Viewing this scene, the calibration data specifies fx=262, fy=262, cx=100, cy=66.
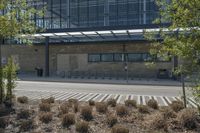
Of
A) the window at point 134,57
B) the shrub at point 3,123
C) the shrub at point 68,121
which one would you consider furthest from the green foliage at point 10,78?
the window at point 134,57

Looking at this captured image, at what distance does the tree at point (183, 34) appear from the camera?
5797mm

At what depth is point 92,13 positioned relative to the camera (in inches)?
1748

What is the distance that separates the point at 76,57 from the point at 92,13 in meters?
12.1

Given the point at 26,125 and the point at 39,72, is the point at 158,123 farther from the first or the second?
the point at 39,72

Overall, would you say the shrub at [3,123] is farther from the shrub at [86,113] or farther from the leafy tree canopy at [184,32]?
the leafy tree canopy at [184,32]

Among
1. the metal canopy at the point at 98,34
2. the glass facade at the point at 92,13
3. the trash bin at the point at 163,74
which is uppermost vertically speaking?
the glass facade at the point at 92,13

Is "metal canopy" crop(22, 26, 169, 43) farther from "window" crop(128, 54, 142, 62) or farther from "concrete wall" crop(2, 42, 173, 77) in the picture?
"window" crop(128, 54, 142, 62)

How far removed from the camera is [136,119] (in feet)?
26.1

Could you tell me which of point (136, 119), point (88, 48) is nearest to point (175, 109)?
point (136, 119)

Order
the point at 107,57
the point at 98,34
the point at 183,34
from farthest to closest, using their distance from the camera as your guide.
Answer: the point at 107,57 < the point at 98,34 < the point at 183,34

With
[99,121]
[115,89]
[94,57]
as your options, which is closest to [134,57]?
[94,57]

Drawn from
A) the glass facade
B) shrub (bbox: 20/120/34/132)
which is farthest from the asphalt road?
the glass facade

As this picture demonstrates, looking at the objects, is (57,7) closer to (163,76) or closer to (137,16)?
(137,16)

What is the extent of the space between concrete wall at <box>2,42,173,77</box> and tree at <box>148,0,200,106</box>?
2476 cm
